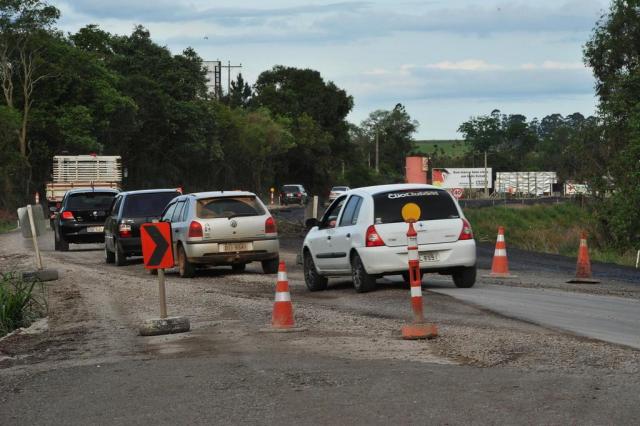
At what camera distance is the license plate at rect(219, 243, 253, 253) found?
855 inches

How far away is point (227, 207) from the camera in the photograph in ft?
72.7

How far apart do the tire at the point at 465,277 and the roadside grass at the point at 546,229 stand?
1484cm

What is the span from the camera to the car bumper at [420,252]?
16891mm

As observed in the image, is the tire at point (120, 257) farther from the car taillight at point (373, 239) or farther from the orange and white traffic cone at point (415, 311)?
the orange and white traffic cone at point (415, 311)

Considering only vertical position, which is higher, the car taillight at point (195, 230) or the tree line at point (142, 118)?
the tree line at point (142, 118)

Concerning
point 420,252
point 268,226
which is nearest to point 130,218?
point 268,226

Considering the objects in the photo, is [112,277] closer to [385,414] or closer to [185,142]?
[385,414]

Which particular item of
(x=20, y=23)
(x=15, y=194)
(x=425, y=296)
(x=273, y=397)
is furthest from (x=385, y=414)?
(x=20, y=23)

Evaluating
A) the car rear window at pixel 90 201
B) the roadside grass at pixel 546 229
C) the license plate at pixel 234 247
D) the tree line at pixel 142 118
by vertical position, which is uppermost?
the tree line at pixel 142 118

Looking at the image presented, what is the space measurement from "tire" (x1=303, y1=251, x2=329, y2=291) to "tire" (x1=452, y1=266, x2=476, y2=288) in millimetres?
2165

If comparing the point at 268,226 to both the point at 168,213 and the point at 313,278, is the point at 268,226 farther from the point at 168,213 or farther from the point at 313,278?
the point at 313,278

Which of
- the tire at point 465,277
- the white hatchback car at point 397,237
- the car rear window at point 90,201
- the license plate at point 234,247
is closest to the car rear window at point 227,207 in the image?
the license plate at point 234,247

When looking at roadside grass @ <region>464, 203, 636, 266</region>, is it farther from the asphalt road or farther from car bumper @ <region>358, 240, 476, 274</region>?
car bumper @ <region>358, 240, 476, 274</region>

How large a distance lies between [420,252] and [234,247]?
5.57m
